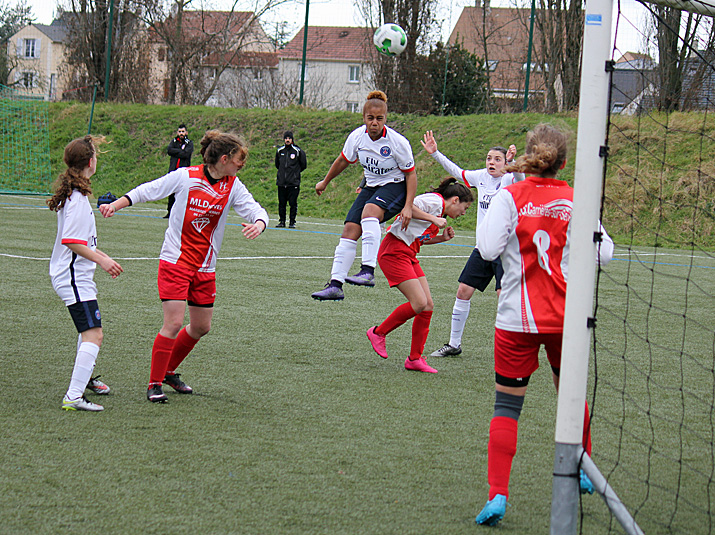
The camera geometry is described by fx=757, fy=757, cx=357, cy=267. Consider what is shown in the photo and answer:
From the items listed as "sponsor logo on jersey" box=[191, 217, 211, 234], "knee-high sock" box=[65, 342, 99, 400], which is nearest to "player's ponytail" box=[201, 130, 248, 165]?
"sponsor logo on jersey" box=[191, 217, 211, 234]

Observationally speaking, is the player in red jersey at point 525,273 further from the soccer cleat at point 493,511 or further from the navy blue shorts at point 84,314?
the navy blue shorts at point 84,314

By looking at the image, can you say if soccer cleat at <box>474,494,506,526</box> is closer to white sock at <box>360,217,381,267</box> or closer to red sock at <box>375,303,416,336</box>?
red sock at <box>375,303,416,336</box>

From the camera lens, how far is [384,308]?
8250 mm

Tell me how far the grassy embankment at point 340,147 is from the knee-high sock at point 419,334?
37.8 feet

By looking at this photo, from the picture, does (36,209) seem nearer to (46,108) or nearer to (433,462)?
(46,108)

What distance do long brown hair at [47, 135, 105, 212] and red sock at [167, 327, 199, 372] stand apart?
1.09 m

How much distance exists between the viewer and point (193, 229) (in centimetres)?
452

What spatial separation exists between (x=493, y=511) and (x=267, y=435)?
1.47 meters

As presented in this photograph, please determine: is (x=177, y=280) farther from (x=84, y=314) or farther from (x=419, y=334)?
(x=419, y=334)

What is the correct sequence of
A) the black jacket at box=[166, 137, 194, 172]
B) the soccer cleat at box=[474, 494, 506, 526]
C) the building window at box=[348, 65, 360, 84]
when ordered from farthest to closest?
the building window at box=[348, 65, 360, 84] → the black jacket at box=[166, 137, 194, 172] → the soccer cleat at box=[474, 494, 506, 526]

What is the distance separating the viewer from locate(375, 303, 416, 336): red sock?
589 cm

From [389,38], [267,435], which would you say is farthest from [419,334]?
[389,38]

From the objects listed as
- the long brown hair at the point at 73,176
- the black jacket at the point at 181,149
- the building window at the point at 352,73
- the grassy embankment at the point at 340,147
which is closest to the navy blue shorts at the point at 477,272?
the long brown hair at the point at 73,176

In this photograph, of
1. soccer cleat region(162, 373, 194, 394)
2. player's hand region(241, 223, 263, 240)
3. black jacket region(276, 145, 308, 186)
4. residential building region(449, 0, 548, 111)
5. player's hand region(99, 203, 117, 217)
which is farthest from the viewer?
residential building region(449, 0, 548, 111)
